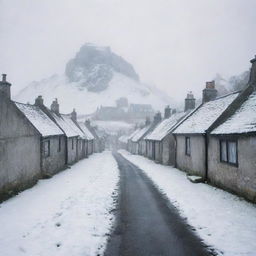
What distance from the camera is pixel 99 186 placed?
17.9 meters

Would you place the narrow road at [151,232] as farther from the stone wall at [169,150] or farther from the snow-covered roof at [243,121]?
the stone wall at [169,150]

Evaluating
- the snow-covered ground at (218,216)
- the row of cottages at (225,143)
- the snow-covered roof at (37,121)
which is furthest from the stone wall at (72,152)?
the snow-covered ground at (218,216)

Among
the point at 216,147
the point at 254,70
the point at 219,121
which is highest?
the point at 254,70

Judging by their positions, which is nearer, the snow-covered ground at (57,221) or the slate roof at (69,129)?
the snow-covered ground at (57,221)

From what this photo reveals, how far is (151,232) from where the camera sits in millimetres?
9523

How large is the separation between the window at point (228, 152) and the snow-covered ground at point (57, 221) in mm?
6573

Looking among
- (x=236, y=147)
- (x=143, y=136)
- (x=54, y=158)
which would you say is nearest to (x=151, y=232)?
(x=236, y=147)

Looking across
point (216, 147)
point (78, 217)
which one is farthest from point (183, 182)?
point (78, 217)

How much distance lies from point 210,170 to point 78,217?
10.2 m

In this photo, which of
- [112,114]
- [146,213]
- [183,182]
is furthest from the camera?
[112,114]

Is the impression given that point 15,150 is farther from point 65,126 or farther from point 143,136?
point 143,136

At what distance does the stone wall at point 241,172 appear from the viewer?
42.7ft

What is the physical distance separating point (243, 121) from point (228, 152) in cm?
197

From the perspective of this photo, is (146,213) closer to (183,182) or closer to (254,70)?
(183,182)
